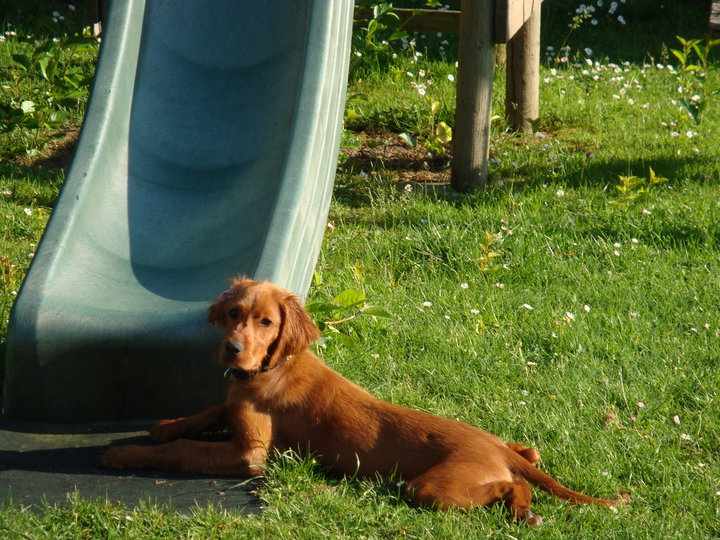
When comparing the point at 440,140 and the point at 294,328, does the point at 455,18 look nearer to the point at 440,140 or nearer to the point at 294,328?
the point at 440,140

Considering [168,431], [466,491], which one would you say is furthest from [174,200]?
[466,491]

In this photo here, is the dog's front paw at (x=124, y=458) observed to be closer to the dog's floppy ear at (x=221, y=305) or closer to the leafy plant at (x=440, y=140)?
the dog's floppy ear at (x=221, y=305)

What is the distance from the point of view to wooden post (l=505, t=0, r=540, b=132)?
7402 mm

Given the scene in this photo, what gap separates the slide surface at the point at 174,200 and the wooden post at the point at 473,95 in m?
0.95

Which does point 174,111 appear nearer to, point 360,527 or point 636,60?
point 360,527

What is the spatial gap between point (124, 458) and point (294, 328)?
732 millimetres

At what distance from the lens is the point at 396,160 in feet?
24.3

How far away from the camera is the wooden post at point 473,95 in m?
6.47

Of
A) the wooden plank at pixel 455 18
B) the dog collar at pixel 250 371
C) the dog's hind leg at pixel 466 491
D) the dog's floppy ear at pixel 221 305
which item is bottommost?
the dog's hind leg at pixel 466 491

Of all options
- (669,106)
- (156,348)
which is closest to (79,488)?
(156,348)

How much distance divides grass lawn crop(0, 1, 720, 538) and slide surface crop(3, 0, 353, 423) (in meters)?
0.55

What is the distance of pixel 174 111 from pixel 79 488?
101 inches

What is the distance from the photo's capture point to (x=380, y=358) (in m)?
4.75

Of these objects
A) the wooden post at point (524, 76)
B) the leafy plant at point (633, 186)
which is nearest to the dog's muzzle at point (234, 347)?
the leafy plant at point (633, 186)
